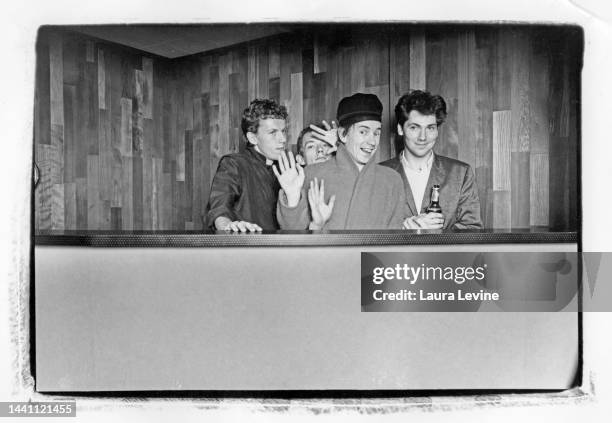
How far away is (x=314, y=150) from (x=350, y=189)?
1.00 ft

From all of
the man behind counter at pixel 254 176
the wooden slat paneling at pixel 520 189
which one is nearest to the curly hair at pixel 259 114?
the man behind counter at pixel 254 176

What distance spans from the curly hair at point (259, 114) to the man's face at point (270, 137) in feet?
0.07

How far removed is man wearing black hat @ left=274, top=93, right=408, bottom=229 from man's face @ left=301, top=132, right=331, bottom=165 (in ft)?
0.31

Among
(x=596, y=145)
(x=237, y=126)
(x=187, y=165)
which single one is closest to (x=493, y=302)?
(x=596, y=145)

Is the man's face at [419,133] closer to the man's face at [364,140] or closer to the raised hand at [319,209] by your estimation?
the man's face at [364,140]

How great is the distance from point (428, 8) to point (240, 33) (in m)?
1.29

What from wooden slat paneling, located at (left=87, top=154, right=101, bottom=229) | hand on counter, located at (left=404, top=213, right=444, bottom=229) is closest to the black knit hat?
hand on counter, located at (left=404, top=213, right=444, bottom=229)

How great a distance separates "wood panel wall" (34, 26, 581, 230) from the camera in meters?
2.03

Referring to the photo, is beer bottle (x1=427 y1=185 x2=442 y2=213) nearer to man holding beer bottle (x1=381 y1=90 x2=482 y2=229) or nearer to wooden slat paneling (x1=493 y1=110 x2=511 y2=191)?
man holding beer bottle (x1=381 y1=90 x2=482 y2=229)

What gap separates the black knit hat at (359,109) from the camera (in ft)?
6.68

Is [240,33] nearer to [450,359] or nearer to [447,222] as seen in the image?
[447,222]

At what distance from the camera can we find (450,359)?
128 cm

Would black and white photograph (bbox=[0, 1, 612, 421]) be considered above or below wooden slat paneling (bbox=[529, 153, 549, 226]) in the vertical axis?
below

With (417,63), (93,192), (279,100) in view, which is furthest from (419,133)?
(93,192)
